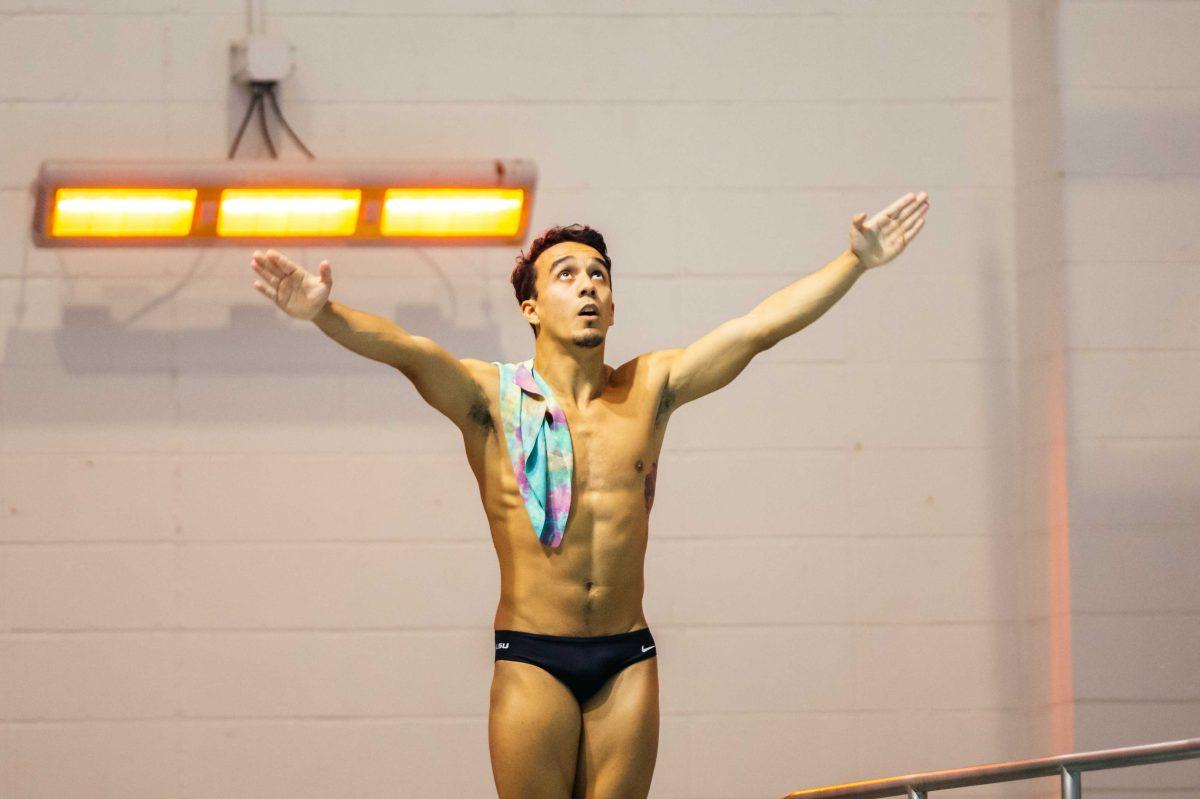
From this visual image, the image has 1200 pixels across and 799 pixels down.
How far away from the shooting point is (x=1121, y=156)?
18.7ft

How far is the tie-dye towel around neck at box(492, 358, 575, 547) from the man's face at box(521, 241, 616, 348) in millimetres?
150

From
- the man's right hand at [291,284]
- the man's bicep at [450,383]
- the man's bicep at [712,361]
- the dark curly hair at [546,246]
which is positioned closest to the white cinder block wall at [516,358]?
the dark curly hair at [546,246]

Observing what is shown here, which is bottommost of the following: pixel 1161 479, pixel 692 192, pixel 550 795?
pixel 550 795

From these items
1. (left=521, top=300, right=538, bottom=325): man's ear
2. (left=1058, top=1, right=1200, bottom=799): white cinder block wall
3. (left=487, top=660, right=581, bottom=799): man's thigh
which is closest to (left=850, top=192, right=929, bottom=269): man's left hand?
(left=521, top=300, right=538, bottom=325): man's ear

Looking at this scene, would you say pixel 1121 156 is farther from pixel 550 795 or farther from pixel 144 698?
pixel 144 698

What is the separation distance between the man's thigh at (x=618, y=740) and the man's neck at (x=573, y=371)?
0.64 meters

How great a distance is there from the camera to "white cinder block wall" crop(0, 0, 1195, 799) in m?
5.68

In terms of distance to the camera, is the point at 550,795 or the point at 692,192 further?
the point at 692,192

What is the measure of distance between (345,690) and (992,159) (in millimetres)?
2857

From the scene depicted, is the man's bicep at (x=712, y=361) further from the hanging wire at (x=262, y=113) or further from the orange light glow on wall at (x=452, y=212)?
the hanging wire at (x=262, y=113)

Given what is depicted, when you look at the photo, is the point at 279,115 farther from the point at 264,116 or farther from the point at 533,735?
the point at 533,735

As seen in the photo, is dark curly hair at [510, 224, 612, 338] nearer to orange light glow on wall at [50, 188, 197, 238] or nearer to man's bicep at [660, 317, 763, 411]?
man's bicep at [660, 317, 763, 411]

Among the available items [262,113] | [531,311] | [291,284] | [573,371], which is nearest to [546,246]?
[531,311]

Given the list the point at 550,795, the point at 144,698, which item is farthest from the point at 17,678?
the point at 550,795
